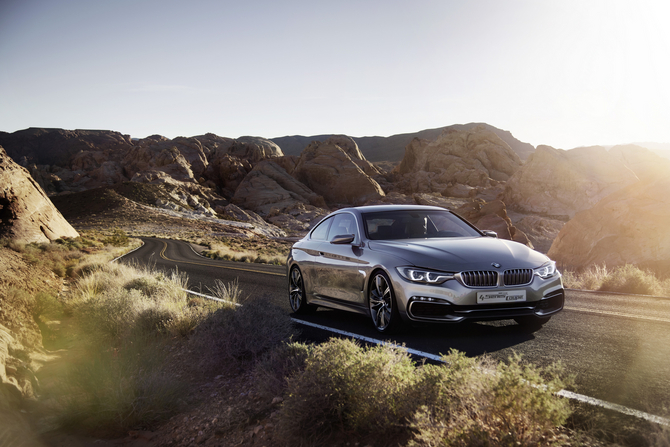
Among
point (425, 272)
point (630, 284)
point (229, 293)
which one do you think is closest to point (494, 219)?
point (630, 284)

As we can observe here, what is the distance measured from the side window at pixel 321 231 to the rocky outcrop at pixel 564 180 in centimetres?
7846

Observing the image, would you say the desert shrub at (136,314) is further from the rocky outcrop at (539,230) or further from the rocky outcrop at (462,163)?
the rocky outcrop at (462,163)

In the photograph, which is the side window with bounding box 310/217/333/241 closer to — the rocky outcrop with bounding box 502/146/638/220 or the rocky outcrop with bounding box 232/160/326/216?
the rocky outcrop with bounding box 502/146/638/220

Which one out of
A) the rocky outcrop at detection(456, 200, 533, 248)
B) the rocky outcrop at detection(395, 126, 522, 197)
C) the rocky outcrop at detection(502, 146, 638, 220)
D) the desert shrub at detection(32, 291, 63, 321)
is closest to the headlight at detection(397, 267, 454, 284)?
the desert shrub at detection(32, 291, 63, 321)

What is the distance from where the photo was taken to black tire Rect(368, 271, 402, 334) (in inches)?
228

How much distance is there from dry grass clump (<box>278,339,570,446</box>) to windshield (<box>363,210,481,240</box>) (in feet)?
9.94

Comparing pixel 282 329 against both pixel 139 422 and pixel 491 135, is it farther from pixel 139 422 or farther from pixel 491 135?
pixel 491 135

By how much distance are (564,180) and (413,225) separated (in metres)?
85.4

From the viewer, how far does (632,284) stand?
10328mm

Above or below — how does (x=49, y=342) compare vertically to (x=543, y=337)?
→ below

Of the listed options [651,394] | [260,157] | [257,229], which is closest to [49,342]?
[651,394]

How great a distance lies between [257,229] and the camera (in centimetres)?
8500

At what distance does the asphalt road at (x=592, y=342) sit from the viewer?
13.0 feet

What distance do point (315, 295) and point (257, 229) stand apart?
7846 cm
